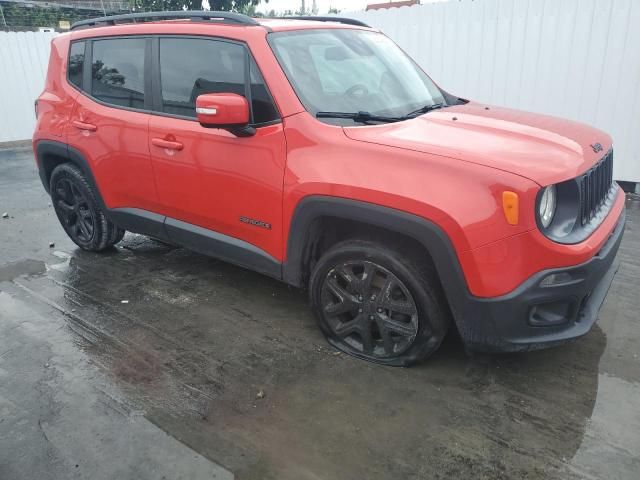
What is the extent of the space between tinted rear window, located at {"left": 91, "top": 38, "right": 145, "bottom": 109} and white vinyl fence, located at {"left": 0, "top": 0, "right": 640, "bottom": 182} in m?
4.49

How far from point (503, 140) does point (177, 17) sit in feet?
8.05

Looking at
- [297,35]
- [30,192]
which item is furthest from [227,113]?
[30,192]

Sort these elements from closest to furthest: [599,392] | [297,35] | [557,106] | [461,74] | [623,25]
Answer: [599,392]
[297,35]
[623,25]
[557,106]
[461,74]

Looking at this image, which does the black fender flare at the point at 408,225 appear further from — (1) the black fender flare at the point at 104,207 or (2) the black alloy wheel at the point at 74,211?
(2) the black alloy wheel at the point at 74,211

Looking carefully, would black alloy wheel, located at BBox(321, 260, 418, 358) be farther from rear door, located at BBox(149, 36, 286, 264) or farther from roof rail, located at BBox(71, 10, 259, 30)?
roof rail, located at BBox(71, 10, 259, 30)

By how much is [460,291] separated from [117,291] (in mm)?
2735

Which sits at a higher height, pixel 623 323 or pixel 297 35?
pixel 297 35

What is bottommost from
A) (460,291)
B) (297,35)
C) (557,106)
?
(460,291)

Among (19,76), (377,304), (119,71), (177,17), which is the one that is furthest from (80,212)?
(19,76)

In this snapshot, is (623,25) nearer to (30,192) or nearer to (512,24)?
(512,24)

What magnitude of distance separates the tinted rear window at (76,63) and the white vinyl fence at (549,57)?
4.53m

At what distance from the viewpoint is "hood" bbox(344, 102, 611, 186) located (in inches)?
92.4

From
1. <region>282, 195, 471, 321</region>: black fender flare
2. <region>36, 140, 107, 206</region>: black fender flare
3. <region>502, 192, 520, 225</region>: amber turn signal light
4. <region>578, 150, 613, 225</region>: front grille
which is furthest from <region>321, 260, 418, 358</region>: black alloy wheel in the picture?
<region>36, 140, 107, 206</region>: black fender flare

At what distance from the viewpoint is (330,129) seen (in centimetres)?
273
